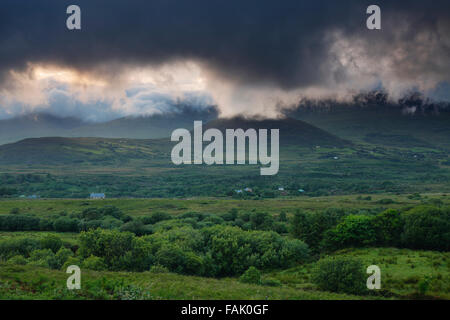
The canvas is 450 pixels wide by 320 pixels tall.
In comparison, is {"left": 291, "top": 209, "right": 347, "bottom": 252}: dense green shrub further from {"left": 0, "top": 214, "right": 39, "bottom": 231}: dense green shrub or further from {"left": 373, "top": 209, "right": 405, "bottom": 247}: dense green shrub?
{"left": 0, "top": 214, "right": 39, "bottom": 231}: dense green shrub

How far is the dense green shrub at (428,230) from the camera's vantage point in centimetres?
6306

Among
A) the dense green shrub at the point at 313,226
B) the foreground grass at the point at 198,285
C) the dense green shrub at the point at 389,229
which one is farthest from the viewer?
the dense green shrub at the point at 313,226

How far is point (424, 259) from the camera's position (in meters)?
56.0

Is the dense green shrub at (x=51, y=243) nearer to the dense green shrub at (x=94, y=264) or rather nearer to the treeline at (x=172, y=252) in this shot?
the treeline at (x=172, y=252)

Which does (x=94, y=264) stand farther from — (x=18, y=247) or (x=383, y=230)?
(x=383, y=230)

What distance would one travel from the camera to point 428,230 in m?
64.4

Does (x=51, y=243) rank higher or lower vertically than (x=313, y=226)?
lower

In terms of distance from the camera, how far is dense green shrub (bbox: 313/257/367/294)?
39.7 m

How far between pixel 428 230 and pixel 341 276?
34.6 metres

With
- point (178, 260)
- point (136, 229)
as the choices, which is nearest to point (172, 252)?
point (178, 260)

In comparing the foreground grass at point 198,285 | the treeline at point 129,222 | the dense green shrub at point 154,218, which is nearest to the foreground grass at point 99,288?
the foreground grass at point 198,285

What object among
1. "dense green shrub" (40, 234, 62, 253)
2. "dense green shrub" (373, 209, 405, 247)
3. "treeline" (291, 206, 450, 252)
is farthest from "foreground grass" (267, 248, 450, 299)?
"dense green shrub" (40, 234, 62, 253)
